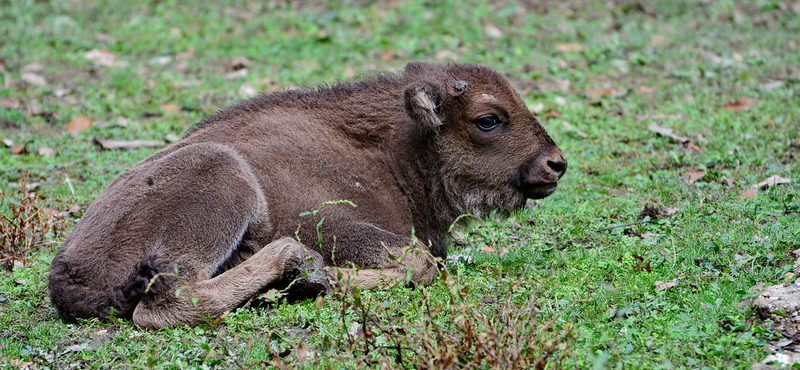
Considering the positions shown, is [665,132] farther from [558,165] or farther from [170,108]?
[170,108]

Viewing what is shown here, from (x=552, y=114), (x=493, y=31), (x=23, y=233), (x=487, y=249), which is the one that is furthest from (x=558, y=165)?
(x=493, y=31)

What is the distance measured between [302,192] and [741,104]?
26.9 ft

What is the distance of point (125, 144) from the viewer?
455 inches

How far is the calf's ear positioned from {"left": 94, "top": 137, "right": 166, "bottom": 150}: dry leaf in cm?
542

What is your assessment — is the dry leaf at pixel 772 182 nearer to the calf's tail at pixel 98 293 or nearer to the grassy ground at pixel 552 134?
the grassy ground at pixel 552 134

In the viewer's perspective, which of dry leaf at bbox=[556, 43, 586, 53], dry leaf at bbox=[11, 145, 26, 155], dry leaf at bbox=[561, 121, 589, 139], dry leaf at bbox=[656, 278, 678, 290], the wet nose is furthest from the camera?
dry leaf at bbox=[556, 43, 586, 53]

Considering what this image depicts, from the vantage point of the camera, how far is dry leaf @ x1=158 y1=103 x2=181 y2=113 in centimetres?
1300

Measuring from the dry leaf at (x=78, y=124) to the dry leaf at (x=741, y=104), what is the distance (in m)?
9.60

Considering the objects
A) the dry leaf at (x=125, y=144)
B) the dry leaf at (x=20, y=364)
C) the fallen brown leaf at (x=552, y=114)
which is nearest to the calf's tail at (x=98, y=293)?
the dry leaf at (x=20, y=364)

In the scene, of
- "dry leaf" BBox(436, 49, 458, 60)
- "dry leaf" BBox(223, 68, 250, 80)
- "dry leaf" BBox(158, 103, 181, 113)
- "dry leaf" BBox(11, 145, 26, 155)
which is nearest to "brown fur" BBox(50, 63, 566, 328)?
"dry leaf" BBox(11, 145, 26, 155)

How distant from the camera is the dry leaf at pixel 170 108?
1300 cm

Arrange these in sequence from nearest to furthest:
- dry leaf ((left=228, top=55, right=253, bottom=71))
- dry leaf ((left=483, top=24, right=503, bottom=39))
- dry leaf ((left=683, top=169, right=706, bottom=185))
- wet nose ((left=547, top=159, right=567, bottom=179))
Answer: wet nose ((left=547, top=159, right=567, bottom=179)) → dry leaf ((left=683, top=169, right=706, bottom=185)) → dry leaf ((left=228, top=55, right=253, bottom=71)) → dry leaf ((left=483, top=24, right=503, bottom=39))

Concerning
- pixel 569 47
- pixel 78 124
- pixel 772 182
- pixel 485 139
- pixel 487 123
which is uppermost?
pixel 487 123

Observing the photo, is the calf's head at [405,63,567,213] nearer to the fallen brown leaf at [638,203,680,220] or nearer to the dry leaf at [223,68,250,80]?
the fallen brown leaf at [638,203,680,220]
